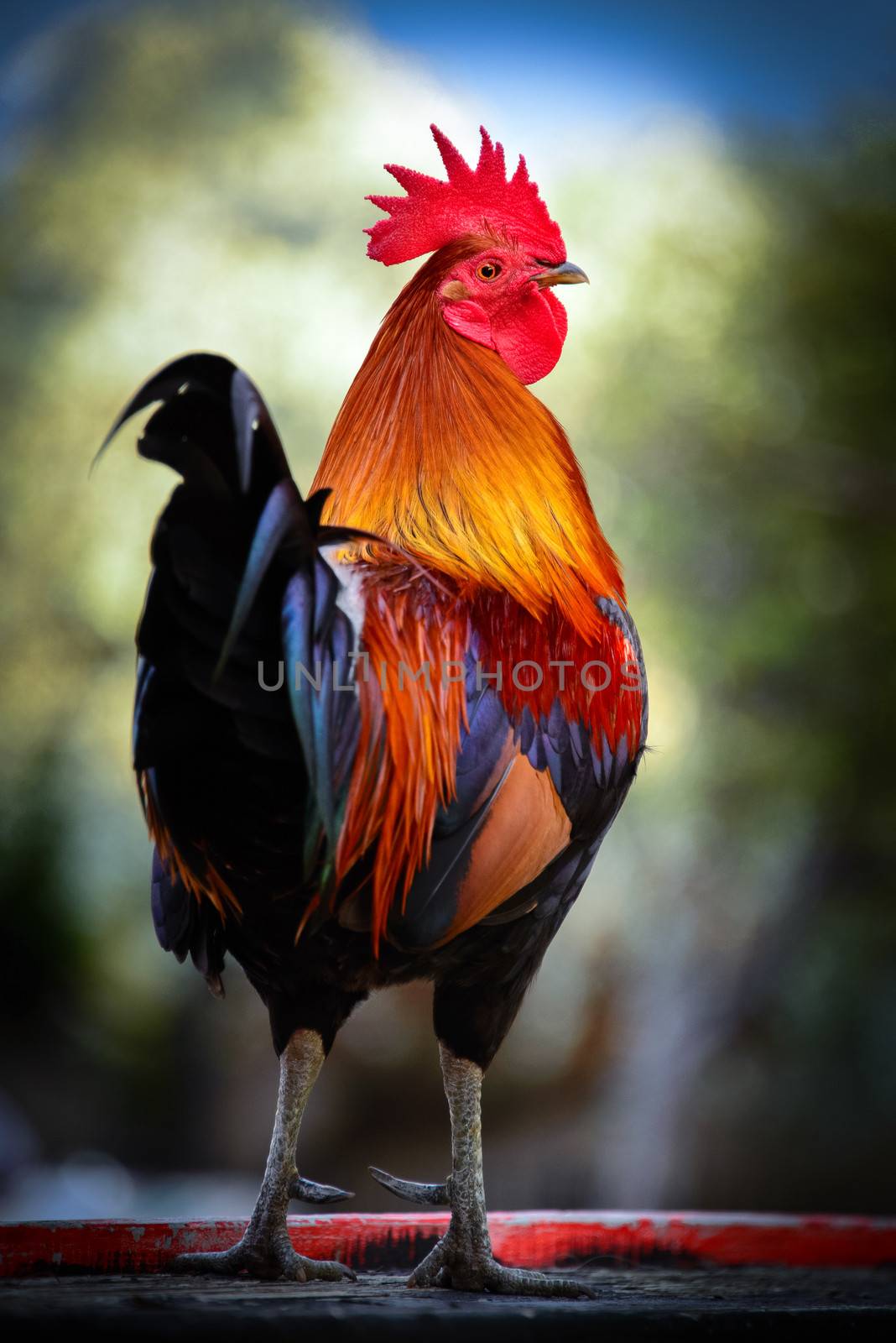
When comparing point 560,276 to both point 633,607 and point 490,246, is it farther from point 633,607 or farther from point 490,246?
point 633,607

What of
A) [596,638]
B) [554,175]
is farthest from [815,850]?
[596,638]

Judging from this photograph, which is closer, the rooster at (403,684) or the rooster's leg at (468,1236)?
the rooster at (403,684)

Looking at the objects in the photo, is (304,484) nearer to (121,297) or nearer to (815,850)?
(121,297)

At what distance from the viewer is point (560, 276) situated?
229cm

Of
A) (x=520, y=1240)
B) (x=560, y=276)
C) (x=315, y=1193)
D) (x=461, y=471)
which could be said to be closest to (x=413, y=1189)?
(x=315, y=1193)

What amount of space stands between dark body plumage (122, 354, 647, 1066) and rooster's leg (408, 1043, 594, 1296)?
6cm

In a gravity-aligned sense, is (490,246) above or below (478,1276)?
above

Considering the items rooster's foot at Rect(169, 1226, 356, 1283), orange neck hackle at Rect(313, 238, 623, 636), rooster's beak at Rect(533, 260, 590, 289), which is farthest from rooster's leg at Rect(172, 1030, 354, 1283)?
rooster's beak at Rect(533, 260, 590, 289)

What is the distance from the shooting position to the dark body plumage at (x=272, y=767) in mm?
1496

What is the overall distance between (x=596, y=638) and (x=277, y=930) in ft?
2.15

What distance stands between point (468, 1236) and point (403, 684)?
836mm

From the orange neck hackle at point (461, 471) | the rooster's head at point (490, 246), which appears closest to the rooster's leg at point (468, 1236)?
the orange neck hackle at point (461, 471)

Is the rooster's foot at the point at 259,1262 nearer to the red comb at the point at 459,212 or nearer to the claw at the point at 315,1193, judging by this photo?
the claw at the point at 315,1193

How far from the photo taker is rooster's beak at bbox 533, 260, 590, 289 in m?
2.28
